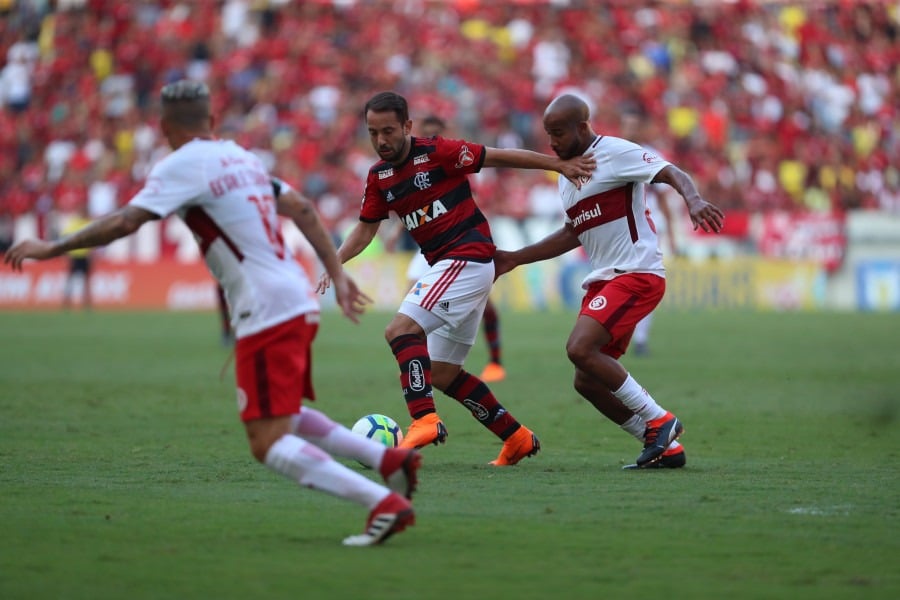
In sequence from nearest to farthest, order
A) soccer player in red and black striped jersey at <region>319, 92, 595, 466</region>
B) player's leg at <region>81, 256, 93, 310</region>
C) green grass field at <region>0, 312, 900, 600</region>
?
green grass field at <region>0, 312, 900, 600</region> < soccer player in red and black striped jersey at <region>319, 92, 595, 466</region> < player's leg at <region>81, 256, 93, 310</region>

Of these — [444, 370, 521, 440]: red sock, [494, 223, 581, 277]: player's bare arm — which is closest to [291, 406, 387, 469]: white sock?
[444, 370, 521, 440]: red sock

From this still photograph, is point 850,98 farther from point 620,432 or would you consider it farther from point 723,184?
point 620,432

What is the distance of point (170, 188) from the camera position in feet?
19.6

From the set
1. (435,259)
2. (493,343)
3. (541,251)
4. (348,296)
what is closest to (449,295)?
(435,259)

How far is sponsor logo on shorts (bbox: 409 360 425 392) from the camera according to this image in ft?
28.2

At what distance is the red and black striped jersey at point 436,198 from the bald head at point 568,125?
1.63ft

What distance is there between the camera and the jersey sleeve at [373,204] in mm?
8914

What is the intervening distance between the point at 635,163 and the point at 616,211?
0.35m

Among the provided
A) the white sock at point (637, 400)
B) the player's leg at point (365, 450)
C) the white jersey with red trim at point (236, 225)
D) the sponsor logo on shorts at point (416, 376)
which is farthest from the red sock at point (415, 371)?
the white jersey with red trim at point (236, 225)

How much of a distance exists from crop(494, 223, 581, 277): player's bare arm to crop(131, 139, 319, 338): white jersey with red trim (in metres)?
2.97

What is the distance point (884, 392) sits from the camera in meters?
13.8

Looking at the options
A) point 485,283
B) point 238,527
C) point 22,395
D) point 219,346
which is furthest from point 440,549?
point 219,346

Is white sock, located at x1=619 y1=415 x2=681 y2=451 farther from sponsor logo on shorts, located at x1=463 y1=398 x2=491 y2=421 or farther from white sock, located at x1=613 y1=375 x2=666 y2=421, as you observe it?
sponsor logo on shorts, located at x1=463 y1=398 x2=491 y2=421

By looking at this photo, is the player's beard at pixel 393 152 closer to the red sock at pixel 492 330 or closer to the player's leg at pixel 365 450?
the player's leg at pixel 365 450
